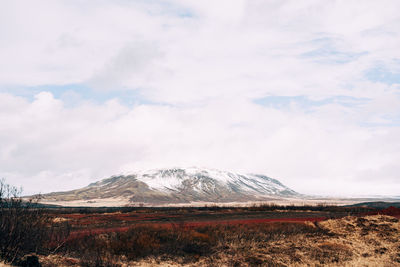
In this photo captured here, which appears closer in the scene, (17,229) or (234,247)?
(17,229)

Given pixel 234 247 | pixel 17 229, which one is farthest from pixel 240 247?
pixel 17 229

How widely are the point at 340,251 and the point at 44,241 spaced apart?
17050 millimetres

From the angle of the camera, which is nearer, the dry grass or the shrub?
the shrub

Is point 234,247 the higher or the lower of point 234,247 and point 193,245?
the lower

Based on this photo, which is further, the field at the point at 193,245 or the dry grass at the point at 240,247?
→ the dry grass at the point at 240,247

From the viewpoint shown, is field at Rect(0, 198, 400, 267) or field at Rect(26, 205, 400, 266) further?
field at Rect(26, 205, 400, 266)

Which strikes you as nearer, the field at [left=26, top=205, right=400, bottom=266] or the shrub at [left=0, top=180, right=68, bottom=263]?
the shrub at [left=0, top=180, right=68, bottom=263]

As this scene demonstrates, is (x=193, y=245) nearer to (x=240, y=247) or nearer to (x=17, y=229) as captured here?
(x=240, y=247)

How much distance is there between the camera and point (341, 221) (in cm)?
2855

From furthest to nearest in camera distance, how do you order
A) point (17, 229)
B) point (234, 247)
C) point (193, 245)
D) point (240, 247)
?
point (240, 247)
point (234, 247)
point (193, 245)
point (17, 229)

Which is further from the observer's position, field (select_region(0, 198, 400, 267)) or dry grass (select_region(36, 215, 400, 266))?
dry grass (select_region(36, 215, 400, 266))

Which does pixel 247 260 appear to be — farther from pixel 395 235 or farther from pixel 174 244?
pixel 395 235

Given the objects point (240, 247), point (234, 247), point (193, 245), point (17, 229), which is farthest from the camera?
point (240, 247)

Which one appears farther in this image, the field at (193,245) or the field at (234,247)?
the field at (234,247)
